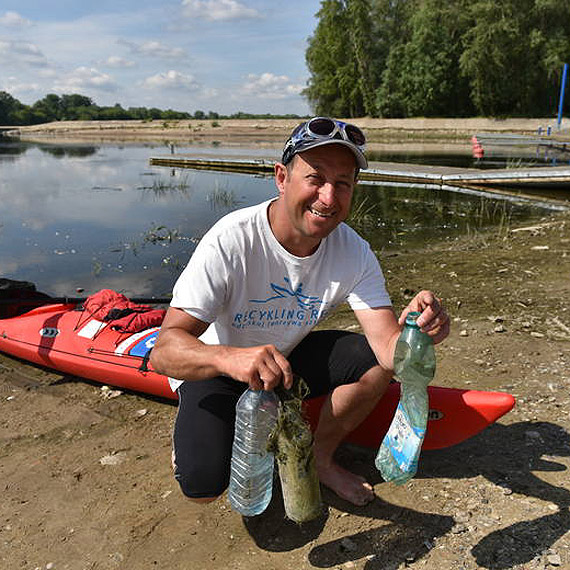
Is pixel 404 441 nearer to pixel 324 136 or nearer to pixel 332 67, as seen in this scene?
pixel 324 136

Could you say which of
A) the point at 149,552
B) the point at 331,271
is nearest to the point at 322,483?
the point at 149,552

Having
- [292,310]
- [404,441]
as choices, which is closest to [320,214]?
[292,310]

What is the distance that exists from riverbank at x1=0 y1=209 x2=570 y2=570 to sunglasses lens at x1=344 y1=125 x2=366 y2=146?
1.94 m

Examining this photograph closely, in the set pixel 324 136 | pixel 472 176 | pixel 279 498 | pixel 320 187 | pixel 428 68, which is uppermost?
pixel 428 68

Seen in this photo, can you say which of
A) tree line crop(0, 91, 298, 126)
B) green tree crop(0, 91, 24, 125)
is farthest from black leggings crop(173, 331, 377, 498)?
green tree crop(0, 91, 24, 125)

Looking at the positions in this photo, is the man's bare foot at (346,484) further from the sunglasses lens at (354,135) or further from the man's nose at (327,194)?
the sunglasses lens at (354,135)

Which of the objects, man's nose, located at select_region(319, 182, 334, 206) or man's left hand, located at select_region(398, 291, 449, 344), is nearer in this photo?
man's left hand, located at select_region(398, 291, 449, 344)

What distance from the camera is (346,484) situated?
3.02 meters

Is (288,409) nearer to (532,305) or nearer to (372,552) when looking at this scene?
(372,552)

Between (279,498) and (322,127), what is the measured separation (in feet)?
6.78

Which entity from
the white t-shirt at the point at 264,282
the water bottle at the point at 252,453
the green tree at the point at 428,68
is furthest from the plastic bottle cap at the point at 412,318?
the green tree at the point at 428,68

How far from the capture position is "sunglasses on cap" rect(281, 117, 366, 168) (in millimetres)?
2504

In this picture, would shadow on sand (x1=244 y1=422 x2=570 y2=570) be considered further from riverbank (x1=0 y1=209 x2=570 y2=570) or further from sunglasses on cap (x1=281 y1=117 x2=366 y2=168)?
sunglasses on cap (x1=281 y1=117 x2=366 y2=168)

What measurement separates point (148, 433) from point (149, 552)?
128cm
